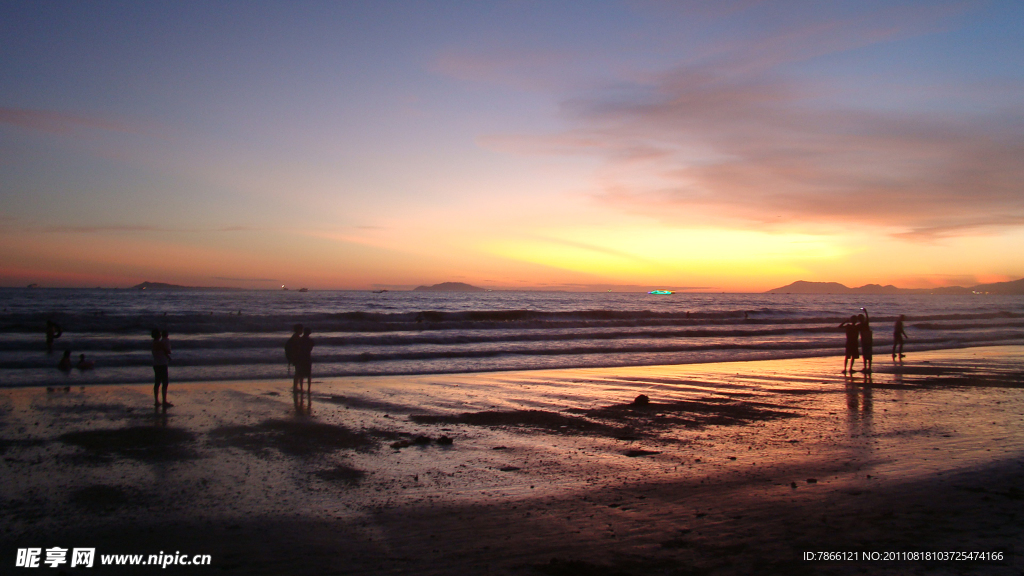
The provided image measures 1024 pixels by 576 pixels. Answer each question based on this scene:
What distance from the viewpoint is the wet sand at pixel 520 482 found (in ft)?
15.9

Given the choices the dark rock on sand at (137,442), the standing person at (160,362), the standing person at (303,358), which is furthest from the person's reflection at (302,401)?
the standing person at (160,362)

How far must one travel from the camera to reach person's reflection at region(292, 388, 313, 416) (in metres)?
11.9

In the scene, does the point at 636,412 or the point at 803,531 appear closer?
the point at 803,531

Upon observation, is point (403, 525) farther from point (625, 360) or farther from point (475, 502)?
point (625, 360)

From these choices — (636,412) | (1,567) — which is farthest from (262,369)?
(1,567)

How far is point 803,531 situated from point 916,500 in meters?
1.84

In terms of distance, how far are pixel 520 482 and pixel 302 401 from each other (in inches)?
320

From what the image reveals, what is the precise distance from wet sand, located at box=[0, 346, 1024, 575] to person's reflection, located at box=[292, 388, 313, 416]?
4.6 inches

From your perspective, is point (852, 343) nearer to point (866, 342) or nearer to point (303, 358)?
point (866, 342)

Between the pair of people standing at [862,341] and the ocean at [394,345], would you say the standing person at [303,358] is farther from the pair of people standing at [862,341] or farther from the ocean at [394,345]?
the pair of people standing at [862,341]

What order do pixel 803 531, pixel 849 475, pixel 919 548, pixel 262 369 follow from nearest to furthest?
pixel 919 548, pixel 803 531, pixel 849 475, pixel 262 369

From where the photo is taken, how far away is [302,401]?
43.2ft

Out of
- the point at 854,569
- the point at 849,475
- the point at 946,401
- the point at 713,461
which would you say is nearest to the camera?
the point at 854,569

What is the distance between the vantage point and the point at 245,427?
10320 millimetres
